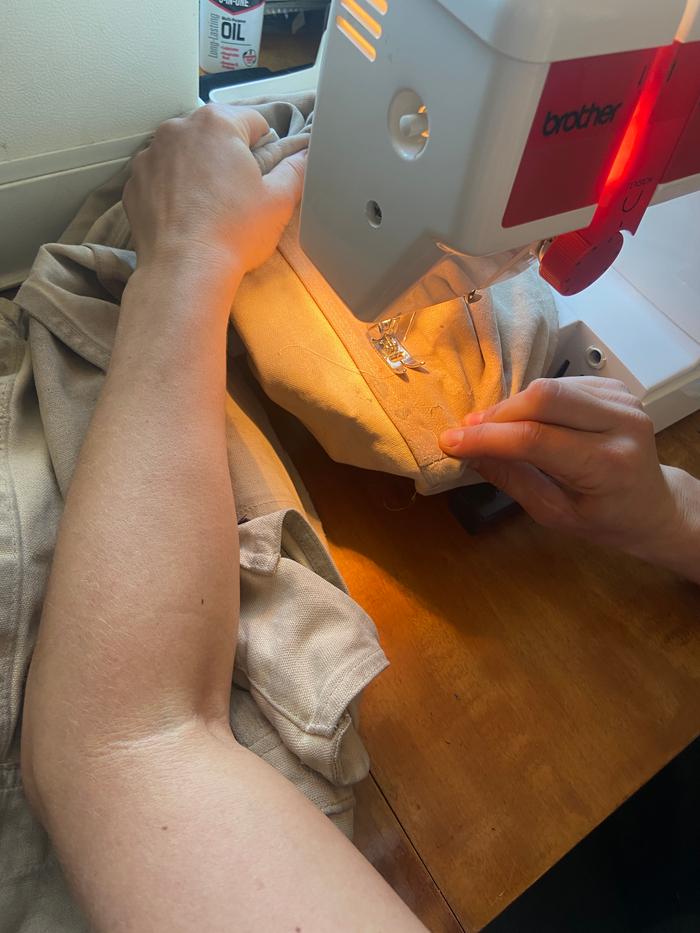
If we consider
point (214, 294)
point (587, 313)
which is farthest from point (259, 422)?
point (587, 313)

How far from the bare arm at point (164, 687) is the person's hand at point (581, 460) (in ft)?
0.84

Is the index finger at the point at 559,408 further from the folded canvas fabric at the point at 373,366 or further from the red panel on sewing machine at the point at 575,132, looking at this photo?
the red panel on sewing machine at the point at 575,132

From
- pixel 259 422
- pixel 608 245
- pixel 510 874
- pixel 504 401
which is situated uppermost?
pixel 608 245

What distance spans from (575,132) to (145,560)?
387 mm

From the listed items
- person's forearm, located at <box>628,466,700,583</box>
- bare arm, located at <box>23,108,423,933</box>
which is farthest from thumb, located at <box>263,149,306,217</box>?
person's forearm, located at <box>628,466,700,583</box>

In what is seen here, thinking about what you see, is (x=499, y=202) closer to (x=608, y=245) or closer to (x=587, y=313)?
(x=608, y=245)

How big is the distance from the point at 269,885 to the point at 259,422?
0.45 m

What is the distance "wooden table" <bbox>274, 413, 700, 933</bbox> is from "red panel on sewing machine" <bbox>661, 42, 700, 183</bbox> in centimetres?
41

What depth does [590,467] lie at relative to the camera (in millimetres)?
684

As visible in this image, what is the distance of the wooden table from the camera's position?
605 millimetres

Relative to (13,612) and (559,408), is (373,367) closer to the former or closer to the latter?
(559,408)

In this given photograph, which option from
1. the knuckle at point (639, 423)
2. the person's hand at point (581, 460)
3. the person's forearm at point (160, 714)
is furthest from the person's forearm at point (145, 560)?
the knuckle at point (639, 423)

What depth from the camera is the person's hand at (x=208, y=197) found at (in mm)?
674

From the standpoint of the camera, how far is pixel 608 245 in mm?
516
